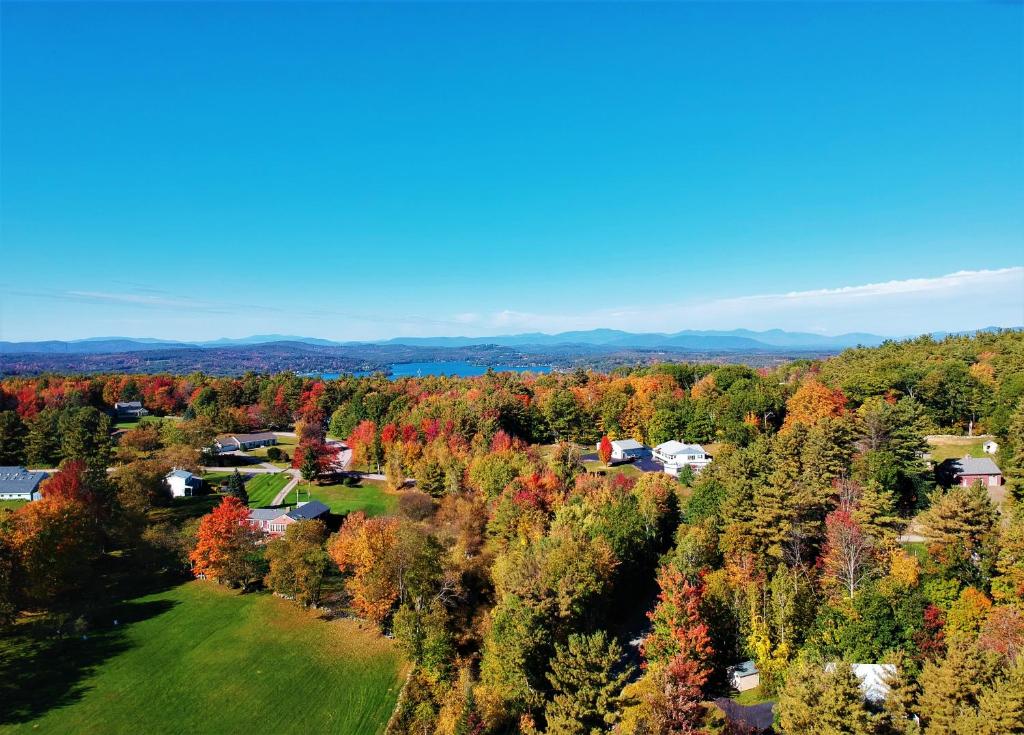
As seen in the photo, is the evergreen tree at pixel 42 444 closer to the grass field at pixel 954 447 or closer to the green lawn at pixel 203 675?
the green lawn at pixel 203 675

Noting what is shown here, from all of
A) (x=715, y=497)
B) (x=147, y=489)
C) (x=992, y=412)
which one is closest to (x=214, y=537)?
(x=147, y=489)

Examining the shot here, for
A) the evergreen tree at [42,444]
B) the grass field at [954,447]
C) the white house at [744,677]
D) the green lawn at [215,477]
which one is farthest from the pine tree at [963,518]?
the evergreen tree at [42,444]

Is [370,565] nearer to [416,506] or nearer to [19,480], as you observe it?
[416,506]

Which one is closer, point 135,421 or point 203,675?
point 203,675

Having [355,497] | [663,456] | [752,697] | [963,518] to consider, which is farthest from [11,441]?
[963,518]

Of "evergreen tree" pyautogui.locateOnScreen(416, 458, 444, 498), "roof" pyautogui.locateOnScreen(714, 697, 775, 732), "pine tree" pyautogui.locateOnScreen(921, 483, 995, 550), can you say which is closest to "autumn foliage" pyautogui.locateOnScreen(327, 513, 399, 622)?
"evergreen tree" pyautogui.locateOnScreen(416, 458, 444, 498)

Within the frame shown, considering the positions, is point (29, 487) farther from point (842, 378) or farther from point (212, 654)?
point (842, 378)
